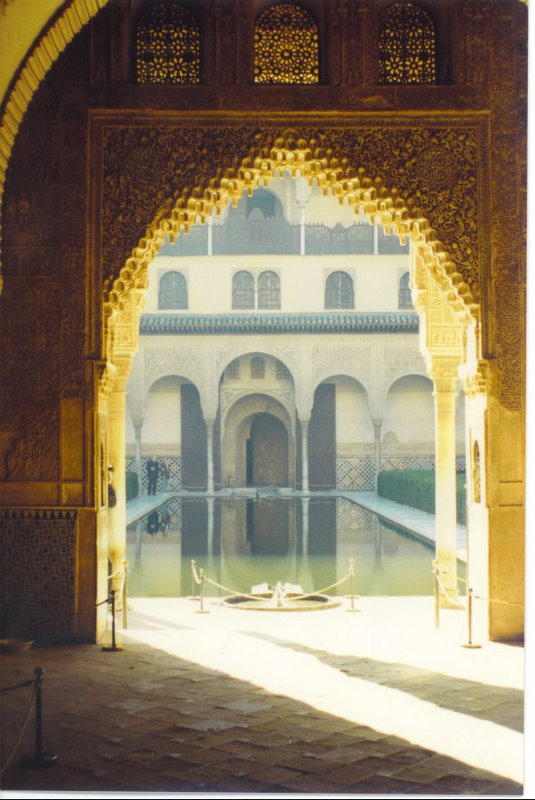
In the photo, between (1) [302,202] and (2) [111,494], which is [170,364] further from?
(2) [111,494]

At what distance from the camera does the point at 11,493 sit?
6703 mm

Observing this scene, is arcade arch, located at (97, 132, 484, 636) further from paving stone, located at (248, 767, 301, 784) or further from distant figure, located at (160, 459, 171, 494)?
distant figure, located at (160, 459, 171, 494)

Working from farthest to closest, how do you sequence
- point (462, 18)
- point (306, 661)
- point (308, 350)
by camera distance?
point (308, 350) < point (462, 18) < point (306, 661)

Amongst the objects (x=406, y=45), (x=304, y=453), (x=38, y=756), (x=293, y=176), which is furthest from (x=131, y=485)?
(x=38, y=756)

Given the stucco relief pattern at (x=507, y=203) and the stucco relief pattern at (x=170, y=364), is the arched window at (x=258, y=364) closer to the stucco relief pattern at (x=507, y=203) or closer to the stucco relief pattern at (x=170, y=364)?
the stucco relief pattern at (x=170, y=364)

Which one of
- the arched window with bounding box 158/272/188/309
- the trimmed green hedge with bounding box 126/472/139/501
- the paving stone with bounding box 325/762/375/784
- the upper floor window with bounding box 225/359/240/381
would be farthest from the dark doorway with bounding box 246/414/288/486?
the paving stone with bounding box 325/762/375/784

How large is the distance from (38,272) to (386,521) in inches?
473

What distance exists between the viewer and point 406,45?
6.96m

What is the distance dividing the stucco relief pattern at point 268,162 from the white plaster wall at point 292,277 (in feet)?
57.4

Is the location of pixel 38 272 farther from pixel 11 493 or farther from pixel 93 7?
pixel 93 7

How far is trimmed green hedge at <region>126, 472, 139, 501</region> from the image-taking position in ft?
69.0

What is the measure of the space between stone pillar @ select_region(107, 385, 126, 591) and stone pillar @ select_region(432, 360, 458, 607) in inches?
117

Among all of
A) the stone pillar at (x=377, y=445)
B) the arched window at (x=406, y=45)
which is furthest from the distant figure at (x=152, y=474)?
the arched window at (x=406, y=45)

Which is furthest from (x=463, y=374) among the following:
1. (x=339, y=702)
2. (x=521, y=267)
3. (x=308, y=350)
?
(x=308, y=350)
